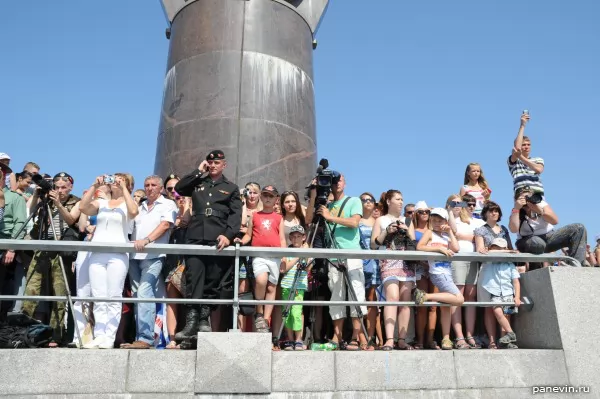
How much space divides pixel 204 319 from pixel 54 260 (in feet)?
6.51

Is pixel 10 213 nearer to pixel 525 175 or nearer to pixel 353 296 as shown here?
pixel 353 296

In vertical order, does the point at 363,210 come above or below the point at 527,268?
above

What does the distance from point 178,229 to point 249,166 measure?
2720 mm

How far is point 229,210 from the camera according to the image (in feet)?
18.8

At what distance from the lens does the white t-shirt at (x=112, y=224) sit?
18.4 ft

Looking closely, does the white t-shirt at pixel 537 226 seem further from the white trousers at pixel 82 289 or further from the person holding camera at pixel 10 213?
the person holding camera at pixel 10 213

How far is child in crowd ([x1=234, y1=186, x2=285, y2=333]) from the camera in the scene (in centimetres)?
565

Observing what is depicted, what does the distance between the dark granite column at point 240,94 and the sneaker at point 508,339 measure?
4.50 m

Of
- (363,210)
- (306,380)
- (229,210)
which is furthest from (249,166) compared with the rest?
(306,380)

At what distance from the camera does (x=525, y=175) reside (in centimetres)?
712

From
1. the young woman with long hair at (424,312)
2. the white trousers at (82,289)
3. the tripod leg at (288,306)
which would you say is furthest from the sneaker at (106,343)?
the young woman with long hair at (424,312)

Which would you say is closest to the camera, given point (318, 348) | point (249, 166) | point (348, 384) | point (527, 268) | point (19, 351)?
point (19, 351)

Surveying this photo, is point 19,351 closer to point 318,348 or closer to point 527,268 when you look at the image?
point 318,348

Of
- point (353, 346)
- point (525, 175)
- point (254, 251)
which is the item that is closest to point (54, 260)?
point (254, 251)
